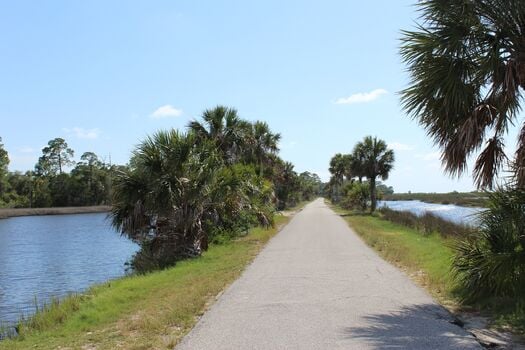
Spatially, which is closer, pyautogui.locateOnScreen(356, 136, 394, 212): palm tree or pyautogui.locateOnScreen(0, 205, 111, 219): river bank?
pyautogui.locateOnScreen(356, 136, 394, 212): palm tree

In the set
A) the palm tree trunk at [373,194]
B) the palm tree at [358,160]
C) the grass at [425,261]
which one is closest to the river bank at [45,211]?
the palm tree at [358,160]

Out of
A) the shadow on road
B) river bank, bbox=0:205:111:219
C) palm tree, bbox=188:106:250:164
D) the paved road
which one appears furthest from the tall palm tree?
river bank, bbox=0:205:111:219

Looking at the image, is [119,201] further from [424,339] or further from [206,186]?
[424,339]

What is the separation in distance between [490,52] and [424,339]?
4723 mm

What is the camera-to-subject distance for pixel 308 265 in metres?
14.3

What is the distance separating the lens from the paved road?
A: 659 centimetres

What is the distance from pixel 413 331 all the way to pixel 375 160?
157 ft

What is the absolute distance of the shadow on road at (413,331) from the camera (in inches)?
252

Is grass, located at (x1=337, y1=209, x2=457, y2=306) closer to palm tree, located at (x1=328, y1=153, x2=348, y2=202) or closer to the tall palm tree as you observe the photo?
the tall palm tree

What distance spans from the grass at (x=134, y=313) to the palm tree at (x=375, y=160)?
4060cm

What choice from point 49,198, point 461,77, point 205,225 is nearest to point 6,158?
point 49,198

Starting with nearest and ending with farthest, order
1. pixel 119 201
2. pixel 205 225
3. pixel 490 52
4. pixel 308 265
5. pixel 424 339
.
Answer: pixel 424 339 < pixel 490 52 < pixel 308 265 < pixel 119 201 < pixel 205 225

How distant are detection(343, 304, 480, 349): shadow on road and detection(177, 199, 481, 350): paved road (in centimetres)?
1

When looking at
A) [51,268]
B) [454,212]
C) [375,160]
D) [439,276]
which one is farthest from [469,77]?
[375,160]
